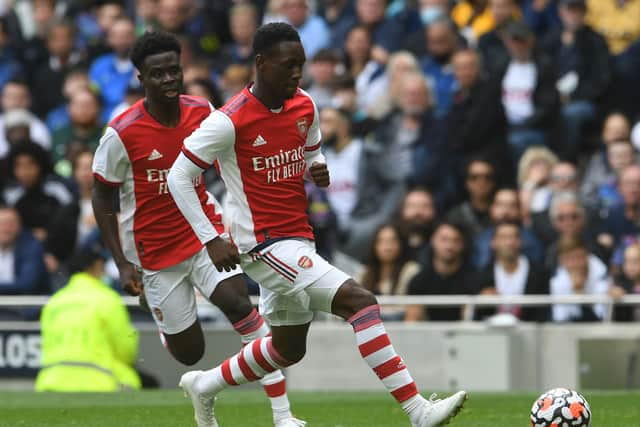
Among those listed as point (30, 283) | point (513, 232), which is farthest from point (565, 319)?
point (30, 283)

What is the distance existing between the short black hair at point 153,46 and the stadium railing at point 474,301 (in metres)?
5.34

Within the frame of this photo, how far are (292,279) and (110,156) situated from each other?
2139 mm

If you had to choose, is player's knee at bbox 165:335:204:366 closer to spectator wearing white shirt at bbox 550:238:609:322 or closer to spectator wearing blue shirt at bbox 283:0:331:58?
spectator wearing white shirt at bbox 550:238:609:322

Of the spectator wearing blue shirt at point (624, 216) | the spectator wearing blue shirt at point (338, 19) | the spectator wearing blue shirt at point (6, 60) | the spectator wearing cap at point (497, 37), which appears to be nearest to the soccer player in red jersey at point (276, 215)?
the spectator wearing blue shirt at point (624, 216)

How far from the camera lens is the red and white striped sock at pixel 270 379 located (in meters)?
10.2

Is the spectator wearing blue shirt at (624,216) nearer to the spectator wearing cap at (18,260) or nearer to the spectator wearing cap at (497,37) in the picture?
the spectator wearing cap at (497,37)

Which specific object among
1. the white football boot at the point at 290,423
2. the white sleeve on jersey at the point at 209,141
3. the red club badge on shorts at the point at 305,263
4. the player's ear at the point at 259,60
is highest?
the player's ear at the point at 259,60

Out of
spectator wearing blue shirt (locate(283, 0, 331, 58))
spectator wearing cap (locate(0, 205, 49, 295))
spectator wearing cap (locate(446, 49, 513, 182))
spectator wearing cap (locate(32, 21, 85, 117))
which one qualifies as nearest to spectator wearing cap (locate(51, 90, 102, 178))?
spectator wearing cap (locate(32, 21, 85, 117))

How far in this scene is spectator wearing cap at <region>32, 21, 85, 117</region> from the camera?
820 inches

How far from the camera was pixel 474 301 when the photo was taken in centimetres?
1547

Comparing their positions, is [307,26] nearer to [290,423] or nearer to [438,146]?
[438,146]

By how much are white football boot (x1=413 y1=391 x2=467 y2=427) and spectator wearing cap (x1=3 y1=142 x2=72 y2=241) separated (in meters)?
10.1

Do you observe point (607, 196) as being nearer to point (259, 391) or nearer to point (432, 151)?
point (432, 151)

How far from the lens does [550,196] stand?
1666cm
